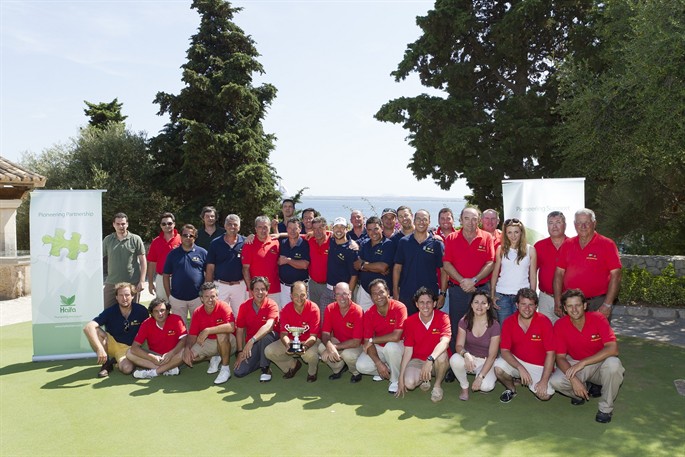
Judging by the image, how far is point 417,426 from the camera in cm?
498

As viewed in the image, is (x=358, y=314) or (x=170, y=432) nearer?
(x=170, y=432)

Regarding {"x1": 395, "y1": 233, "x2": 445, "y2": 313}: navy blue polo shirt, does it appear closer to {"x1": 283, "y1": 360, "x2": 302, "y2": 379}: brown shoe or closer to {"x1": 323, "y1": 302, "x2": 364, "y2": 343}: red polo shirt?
{"x1": 323, "y1": 302, "x2": 364, "y2": 343}: red polo shirt

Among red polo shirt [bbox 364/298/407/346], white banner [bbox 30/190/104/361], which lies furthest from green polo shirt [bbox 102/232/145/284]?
red polo shirt [bbox 364/298/407/346]

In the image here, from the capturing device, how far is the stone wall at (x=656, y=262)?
1070cm

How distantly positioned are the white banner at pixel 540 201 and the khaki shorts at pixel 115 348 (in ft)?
17.0

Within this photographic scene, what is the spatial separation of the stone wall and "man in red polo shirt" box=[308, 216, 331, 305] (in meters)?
7.14

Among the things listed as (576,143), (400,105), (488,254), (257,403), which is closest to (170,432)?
(257,403)

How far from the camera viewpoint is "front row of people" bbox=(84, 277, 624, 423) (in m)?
5.43

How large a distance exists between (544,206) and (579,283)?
1.77 meters

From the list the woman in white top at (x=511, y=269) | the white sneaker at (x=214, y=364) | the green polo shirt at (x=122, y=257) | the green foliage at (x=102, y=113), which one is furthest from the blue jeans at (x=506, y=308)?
the green foliage at (x=102, y=113)

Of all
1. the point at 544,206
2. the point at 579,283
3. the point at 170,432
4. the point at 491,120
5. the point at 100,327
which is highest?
the point at 491,120

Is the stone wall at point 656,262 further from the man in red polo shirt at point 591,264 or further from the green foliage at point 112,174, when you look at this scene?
the green foliage at point 112,174

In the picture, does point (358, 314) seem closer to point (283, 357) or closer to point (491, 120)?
point (283, 357)

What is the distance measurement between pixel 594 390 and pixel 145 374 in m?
4.95
